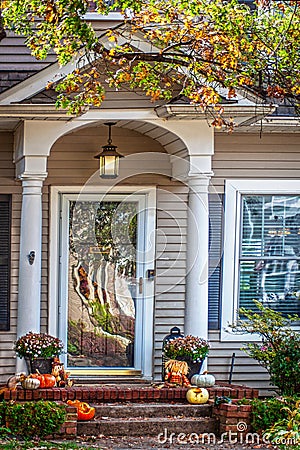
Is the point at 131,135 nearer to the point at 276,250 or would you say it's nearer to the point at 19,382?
the point at 276,250

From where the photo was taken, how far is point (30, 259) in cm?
1042

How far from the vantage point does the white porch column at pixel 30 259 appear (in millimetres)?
10359

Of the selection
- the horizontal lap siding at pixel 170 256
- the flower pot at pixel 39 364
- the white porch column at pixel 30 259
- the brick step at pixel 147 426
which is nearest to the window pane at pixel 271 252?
the horizontal lap siding at pixel 170 256

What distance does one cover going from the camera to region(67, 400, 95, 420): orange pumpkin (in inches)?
369

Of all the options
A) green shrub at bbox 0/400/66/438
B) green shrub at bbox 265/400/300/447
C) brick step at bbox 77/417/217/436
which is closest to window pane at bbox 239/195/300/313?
green shrub at bbox 265/400/300/447

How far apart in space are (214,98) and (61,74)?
7.45 feet

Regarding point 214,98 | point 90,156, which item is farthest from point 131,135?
point 214,98

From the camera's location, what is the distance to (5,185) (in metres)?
11.4

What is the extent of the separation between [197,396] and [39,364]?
1769 mm

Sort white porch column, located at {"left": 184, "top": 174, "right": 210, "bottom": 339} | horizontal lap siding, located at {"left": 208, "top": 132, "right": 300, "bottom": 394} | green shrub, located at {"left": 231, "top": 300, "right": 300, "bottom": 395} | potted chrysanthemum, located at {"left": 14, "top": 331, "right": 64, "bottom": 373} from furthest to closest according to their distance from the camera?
1. horizontal lap siding, located at {"left": 208, "top": 132, "right": 300, "bottom": 394}
2. white porch column, located at {"left": 184, "top": 174, "right": 210, "bottom": 339}
3. green shrub, located at {"left": 231, "top": 300, "right": 300, "bottom": 395}
4. potted chrysanthemum, located at {"left": 14, "top": 331, "right": 64, "bottom": 373}

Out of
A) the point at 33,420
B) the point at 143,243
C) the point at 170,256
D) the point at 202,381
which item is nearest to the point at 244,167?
the point at 170,256

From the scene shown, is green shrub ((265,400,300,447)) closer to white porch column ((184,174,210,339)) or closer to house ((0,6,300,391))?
white porch column ((184,174,210,339))

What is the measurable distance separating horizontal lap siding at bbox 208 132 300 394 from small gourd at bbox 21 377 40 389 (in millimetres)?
2717

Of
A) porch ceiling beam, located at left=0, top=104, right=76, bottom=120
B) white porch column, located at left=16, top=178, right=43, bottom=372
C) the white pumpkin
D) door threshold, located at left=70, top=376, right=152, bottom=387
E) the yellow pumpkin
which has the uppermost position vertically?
porch ceiling beam, located at left=0, top=104, right=76, bottom=120
